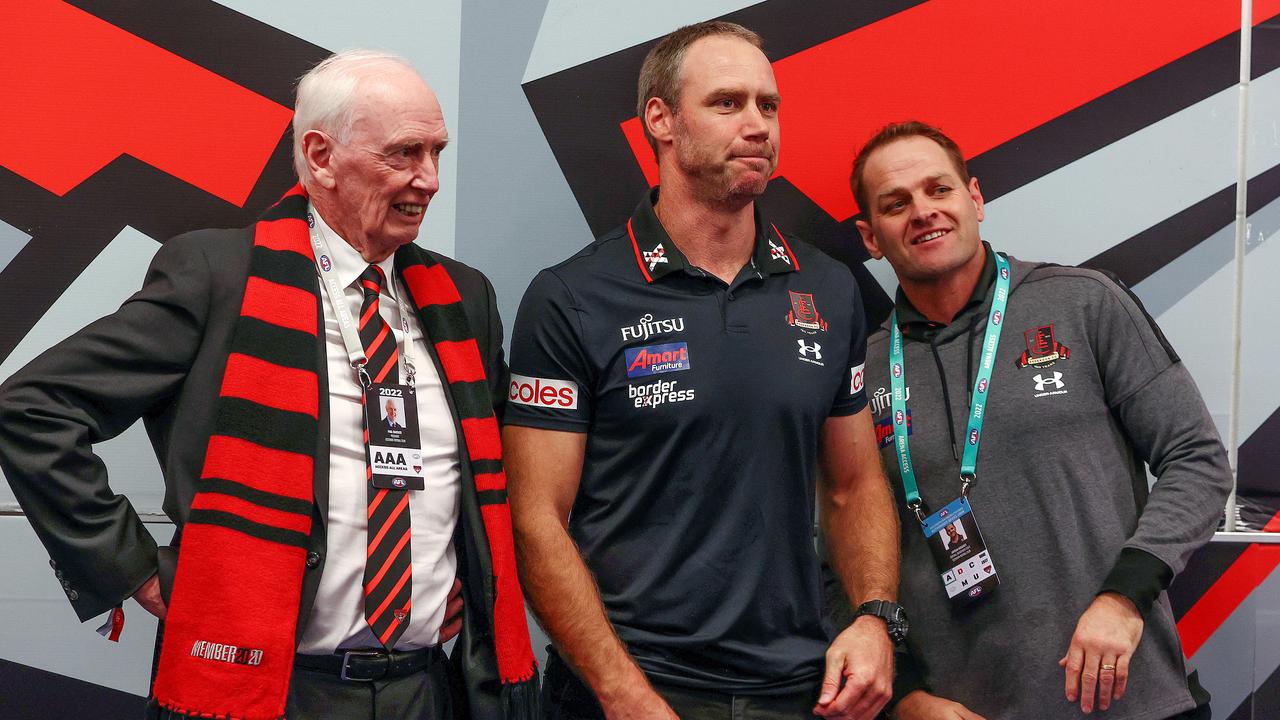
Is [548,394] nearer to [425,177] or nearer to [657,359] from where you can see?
[657,359]

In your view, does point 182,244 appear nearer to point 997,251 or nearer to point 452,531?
point 452,531

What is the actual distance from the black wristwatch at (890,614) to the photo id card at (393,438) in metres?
0.86

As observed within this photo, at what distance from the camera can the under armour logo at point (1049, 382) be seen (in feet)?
6.99

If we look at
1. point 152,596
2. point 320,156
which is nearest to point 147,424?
point 152,596

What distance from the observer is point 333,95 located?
176cm

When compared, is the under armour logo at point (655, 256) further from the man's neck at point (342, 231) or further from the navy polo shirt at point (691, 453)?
the man's neck at point (342, 231)

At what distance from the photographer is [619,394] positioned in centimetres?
193

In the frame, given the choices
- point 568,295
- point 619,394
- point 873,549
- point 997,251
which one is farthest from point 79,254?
point 997,251

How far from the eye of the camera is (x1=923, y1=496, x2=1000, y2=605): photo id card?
2.07 m

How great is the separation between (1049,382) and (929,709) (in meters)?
0.70

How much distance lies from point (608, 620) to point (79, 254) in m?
1.44

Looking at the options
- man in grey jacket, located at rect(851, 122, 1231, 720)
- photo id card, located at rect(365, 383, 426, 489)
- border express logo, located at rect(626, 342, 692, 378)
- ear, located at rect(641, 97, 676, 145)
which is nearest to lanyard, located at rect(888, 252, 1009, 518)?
man in grey jacket, located at rect(851, 122, 1231, 720)

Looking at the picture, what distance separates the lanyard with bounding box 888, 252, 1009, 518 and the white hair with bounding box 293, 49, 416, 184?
1176 mm

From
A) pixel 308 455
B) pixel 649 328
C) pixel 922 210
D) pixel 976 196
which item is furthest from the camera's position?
pixel 976 196
